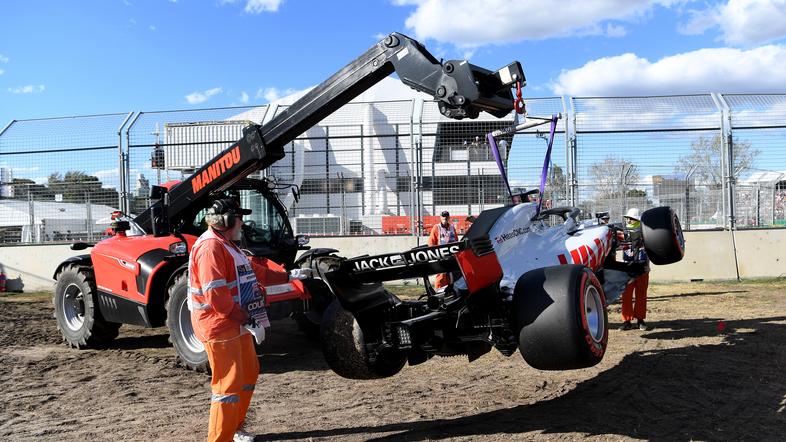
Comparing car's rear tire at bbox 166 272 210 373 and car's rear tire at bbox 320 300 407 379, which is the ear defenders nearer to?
car's rear tire at bbox 320 300 407 379

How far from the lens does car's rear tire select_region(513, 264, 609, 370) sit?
3898 millimetres

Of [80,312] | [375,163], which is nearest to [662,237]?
[80,312]

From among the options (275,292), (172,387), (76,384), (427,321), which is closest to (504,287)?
(427,321)

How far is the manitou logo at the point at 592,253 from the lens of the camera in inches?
224

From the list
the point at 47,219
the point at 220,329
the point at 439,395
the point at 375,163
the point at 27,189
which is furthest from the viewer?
the point at 47,219

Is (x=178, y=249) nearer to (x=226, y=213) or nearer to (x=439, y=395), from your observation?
(x=226, y=213)

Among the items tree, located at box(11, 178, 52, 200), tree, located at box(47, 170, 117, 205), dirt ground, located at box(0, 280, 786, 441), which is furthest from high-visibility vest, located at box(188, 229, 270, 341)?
tree, located at box(11, 178, 52, 200)

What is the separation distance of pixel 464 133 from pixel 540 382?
8.66 m

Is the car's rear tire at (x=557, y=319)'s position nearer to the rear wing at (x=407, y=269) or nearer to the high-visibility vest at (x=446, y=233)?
the rear wing at (x=407, y=269)

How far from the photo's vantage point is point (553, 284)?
4004mm

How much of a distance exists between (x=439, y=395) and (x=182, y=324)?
2995mm

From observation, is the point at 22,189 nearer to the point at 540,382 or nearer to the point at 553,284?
the point at 540,382

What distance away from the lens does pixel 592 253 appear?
6.06m

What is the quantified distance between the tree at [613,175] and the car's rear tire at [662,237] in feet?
20.9
